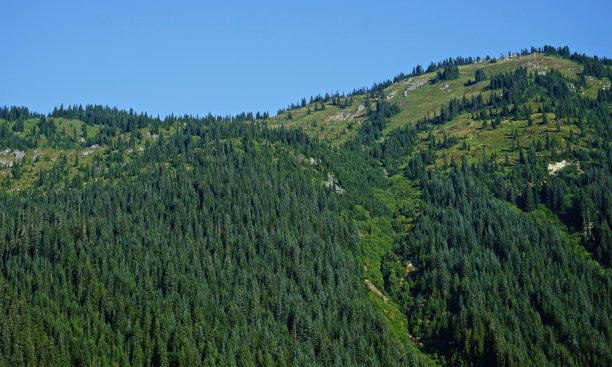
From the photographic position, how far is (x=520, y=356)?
162 metres

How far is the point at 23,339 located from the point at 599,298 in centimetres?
16065

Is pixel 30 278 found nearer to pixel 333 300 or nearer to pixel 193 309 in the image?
pixel 193 309

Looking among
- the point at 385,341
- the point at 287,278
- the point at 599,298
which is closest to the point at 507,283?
the point at 599,298

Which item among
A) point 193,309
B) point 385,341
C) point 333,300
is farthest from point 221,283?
point 385,341

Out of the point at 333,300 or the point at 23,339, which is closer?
the point at 23,339

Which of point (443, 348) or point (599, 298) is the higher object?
point (599, 298)

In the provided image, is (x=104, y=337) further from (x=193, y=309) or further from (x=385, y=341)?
(x=385, y=341)

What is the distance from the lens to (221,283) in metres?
187

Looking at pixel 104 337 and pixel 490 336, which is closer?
pixel 104 337

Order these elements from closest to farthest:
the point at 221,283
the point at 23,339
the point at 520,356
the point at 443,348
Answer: the point at 23,339, the point at 520,356, the point at 443,348, the point at 221,283

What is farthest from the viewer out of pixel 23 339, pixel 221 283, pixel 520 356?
pixel 221 283

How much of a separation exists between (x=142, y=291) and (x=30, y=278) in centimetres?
3221

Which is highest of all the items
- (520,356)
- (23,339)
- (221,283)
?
(221,283)

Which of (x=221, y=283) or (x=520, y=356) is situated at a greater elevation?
(x=221, y=283)
